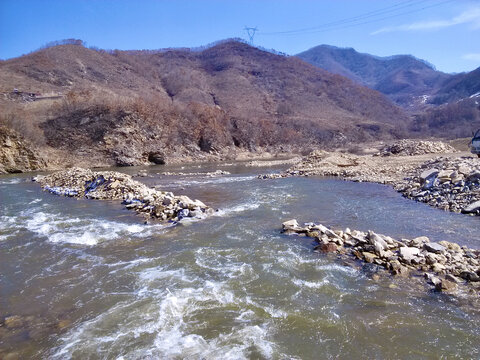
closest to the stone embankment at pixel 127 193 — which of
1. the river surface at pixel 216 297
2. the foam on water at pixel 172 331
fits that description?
the river surface at pixel 216 297

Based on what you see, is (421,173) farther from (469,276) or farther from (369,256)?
(469,276)

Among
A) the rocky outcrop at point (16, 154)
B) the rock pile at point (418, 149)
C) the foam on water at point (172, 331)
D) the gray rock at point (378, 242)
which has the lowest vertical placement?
the foam on water at point (172, 331)

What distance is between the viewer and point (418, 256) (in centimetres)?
662

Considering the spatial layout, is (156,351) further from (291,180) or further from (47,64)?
(47,64)

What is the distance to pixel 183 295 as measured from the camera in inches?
222

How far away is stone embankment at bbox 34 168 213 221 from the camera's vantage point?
11342 millimetres

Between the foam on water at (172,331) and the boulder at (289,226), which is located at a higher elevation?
the boulder at (289,226)

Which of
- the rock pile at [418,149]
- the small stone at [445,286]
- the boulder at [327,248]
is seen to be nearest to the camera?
the small stone at [445,286]

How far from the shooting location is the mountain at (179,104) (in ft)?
116

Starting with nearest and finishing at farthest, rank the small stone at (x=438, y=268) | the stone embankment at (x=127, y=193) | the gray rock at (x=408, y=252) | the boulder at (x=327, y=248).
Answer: the small stone at (x=438, y=268), the gray rock at (x=408, y=252), the boulder at (x=327, y=248), the stone embankment at (x=127, y=193)

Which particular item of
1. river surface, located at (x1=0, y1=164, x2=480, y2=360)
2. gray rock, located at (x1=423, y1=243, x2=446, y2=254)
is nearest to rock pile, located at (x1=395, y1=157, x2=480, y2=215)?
river surface, located at (x1=0, y1=164, x2=480, y2=360)

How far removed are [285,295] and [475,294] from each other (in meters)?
3.13

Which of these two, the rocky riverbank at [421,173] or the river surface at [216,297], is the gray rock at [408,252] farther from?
the rocky riverbank at [421,173]

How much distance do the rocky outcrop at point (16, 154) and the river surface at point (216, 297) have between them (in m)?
20.8
